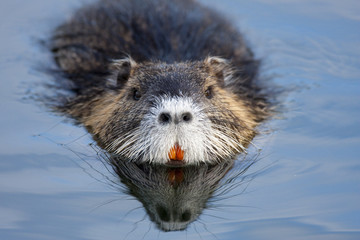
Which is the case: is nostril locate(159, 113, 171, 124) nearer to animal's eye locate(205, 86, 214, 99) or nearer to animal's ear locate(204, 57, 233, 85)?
animal's eye locate(205, 86, 214, 99)

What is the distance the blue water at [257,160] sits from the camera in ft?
14.5

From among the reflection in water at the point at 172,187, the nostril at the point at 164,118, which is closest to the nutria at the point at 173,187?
the reflection in water at the point at 172,187

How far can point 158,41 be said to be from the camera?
282 inches

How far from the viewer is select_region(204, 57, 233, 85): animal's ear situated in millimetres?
6152

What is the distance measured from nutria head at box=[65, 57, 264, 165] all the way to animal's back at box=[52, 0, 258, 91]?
1.88 ft

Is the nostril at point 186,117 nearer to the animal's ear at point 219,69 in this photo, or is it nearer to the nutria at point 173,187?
the nutria at point 173,187

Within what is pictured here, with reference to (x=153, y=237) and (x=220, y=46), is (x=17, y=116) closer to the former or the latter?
(x=220, y=46)

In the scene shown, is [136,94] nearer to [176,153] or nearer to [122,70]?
[122,70]

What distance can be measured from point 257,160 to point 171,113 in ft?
3.23

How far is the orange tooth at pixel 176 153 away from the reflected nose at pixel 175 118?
0.19 m

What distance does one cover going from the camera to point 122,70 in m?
6.19

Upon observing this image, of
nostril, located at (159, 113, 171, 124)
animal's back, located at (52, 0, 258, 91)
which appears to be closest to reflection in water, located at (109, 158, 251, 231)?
nostril, located at (159, 113, 171, 124)

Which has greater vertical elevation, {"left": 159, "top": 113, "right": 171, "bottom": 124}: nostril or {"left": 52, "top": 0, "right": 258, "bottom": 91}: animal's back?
{"left": 52, "top": 0, "right": 258, "bottom": 91}: animal's back

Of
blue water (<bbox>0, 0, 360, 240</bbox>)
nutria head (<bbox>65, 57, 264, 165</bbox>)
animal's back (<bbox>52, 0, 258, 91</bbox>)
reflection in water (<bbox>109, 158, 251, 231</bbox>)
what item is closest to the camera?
blue water (<bbox>0, 0, 360, 240</bbox>)
